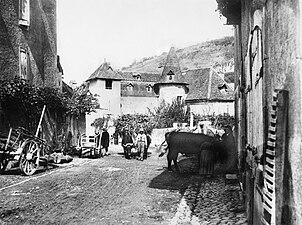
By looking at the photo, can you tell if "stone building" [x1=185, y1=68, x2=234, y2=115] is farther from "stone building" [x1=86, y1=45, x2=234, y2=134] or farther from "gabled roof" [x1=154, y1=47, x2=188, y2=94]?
"gabled roof" [x1=154, y1=47, x2=188, y2=94]

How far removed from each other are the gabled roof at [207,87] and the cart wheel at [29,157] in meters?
41.8

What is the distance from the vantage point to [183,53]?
14688cm

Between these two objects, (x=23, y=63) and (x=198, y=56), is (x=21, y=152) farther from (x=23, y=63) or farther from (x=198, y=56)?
(x=198, y=56)

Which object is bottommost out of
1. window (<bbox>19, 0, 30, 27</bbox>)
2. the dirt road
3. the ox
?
the dirt road

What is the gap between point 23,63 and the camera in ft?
63.0

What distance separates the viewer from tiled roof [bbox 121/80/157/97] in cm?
6369

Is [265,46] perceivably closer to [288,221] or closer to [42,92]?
[288,221]

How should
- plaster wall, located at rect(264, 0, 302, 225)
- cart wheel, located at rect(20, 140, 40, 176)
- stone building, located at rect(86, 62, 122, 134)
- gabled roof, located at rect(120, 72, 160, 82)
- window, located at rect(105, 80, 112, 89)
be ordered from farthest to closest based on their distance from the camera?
1. gabled roof, located at rect(120, 72, 160, 82)
2. window, located at rect(105, 80, 112, 89)
3. stone building, located at rect(86, 62, 122, 134)
4. cart wheel, located at rect(20, 140, 40, 176)
5. plaster wall, located at rect(264, 0, 302, 225)

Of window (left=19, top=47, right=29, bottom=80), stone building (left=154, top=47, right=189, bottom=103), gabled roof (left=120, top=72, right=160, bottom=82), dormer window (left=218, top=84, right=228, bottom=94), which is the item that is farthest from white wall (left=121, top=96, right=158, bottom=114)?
window (left=19, top=47, right=29, bottom=80)

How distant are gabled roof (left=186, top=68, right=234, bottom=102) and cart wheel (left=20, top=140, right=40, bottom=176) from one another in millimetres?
41797

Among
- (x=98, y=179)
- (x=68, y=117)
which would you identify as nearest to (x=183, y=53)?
(x=68, y=117)

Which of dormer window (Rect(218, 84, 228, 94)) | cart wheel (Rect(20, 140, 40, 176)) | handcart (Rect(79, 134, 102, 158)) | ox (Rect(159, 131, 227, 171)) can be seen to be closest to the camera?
cart wheel (Rect(20, 140, 40, 176))

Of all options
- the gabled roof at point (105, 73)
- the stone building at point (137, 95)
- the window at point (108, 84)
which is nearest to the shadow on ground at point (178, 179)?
the gabled roof at point (105, 73)

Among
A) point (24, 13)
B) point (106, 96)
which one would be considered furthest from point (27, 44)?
point (106, 96)
